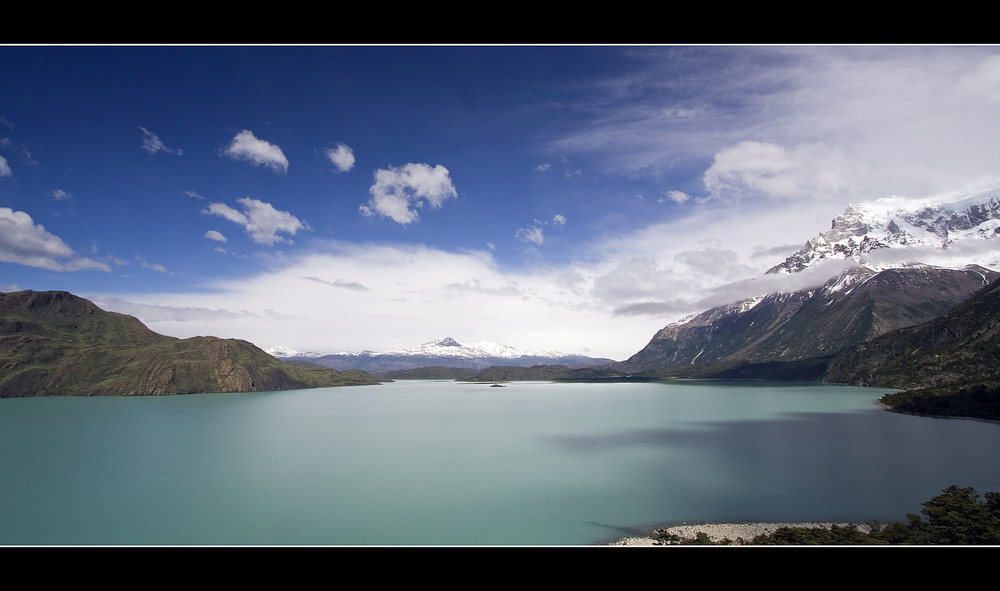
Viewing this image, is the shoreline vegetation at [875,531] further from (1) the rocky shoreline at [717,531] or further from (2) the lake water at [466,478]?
(2) the lake water at [466,478]

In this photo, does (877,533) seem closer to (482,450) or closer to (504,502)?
(504,502)

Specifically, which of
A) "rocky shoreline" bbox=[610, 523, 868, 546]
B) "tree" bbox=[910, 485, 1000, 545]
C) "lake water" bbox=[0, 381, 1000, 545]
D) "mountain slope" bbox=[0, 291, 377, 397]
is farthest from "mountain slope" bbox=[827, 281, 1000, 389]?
"mountain slope" bbox=[0, 291, 377, 397]

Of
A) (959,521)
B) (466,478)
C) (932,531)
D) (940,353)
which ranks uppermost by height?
(940,353)

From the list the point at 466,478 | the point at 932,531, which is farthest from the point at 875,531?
the point at 466,478

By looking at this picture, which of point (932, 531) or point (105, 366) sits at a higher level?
point (105, 366)

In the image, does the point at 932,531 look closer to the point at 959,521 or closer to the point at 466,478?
the point at 959,521

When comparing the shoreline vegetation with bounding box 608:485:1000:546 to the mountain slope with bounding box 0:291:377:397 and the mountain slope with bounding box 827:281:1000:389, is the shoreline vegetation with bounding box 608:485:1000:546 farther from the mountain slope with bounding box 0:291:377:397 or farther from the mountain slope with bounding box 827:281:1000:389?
the mountain slope with bounding box 0:291:377:397

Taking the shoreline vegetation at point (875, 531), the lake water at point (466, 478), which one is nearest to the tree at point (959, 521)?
the shoreline vegetation at point (875, 531)
